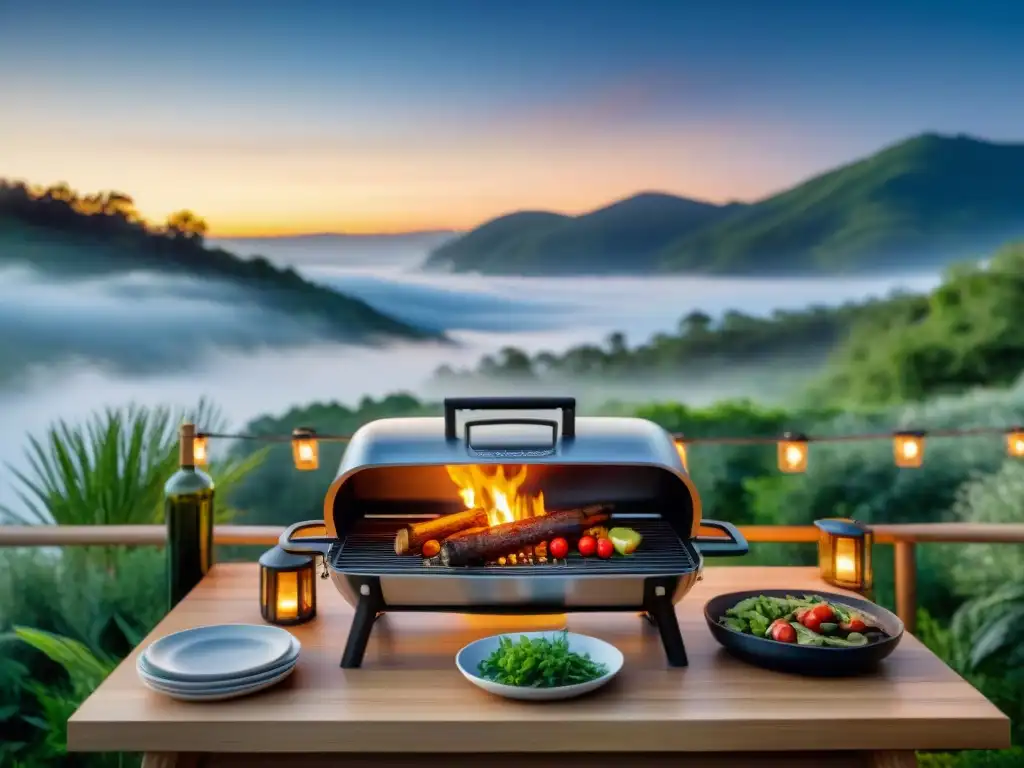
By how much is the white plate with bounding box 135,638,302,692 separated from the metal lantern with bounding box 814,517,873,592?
1193 millimetres

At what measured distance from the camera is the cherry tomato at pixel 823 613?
181 centimetres

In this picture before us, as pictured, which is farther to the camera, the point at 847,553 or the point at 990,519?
the point at 990,519

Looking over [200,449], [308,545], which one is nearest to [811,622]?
[308,545]

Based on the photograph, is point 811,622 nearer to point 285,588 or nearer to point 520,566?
point 520,566

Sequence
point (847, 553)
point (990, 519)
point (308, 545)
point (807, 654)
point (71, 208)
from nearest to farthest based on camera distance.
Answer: point (807, 654)
point (308, 545)
point (847, 553)
point (990, 519)
point (71, 208)

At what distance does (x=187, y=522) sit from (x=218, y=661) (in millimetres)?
576

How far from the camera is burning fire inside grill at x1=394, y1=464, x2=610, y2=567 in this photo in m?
1.80

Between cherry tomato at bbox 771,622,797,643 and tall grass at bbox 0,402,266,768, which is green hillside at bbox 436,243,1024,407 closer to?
tall grass at bbox 0,402,266,768

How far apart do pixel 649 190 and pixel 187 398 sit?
70.5 inches

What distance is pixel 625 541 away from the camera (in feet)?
6.14

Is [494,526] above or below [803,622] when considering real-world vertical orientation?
above

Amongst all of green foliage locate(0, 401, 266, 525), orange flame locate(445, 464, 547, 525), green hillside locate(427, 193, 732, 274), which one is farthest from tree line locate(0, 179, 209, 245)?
orange flame locate(445, 464, 547, 525)

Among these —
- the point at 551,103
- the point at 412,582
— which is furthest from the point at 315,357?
the point at 412,582

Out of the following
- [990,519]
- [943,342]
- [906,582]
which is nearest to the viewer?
[906,582]
